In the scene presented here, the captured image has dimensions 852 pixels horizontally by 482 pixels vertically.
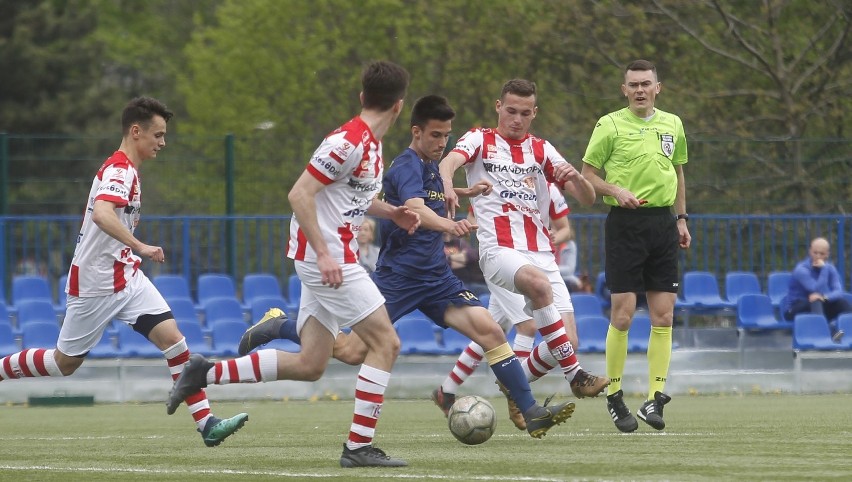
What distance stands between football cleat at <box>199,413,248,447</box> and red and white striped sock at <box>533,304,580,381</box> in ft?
6.91

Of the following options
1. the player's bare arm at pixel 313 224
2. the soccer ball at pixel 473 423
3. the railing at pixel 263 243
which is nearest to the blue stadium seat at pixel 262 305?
the railing at pixel 263 243

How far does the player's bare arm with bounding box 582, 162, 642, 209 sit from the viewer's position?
387 inches

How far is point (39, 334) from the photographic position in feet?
50.2

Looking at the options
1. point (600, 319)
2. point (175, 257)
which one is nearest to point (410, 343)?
point (600, 319)

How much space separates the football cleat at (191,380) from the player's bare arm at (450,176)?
1.88 meters

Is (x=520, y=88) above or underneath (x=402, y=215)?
above

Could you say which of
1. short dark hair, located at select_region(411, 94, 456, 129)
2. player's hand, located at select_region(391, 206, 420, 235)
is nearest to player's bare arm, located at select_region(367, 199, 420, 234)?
player's hand, located at select_region(391, 206, 420, 235)

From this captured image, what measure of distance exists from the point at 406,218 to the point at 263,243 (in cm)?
945

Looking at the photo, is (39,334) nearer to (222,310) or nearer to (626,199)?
(222,310)

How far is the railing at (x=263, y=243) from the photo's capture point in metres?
17.2

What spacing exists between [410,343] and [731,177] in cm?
451

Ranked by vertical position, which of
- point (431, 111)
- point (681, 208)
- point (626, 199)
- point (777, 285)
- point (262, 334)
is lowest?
point (777, 285)

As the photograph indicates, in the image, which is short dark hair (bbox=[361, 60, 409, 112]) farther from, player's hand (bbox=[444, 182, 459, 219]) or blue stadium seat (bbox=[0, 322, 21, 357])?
blue stadium seat (bbox=[0, 322, 21, 357])

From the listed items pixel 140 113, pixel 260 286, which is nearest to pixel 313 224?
pixel 140 113
